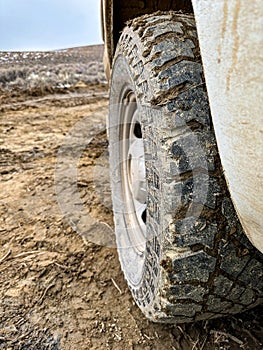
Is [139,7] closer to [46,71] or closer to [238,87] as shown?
[238,87]

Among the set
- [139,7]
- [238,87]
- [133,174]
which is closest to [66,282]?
[133,174]

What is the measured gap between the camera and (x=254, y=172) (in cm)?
63

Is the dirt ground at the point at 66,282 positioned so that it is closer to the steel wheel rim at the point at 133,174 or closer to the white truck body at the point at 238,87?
the steel wheel rim at the point at 133,174

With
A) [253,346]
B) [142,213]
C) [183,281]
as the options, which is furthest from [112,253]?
[183,281]

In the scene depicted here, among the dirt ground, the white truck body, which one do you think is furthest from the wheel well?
the dirt ground

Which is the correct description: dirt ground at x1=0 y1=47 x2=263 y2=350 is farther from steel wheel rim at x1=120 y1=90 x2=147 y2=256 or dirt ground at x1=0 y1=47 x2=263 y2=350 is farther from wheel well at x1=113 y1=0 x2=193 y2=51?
wheel well at x1=113 y1=0 x2=193 y2=51

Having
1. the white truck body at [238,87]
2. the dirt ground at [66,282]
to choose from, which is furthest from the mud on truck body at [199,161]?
the dirt ground at [66,282]

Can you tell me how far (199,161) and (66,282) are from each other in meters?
0.98

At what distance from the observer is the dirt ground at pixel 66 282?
1.35 meters

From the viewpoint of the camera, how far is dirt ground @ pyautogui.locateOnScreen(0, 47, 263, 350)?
1.35 meters

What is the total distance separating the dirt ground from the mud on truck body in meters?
0.27

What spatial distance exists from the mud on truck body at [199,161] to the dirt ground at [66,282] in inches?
10.6

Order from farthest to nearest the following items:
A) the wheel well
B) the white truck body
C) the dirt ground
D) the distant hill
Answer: the distant hill, the wheel well, the dirt ground, the white truck body

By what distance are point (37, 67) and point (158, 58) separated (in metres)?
5.01
